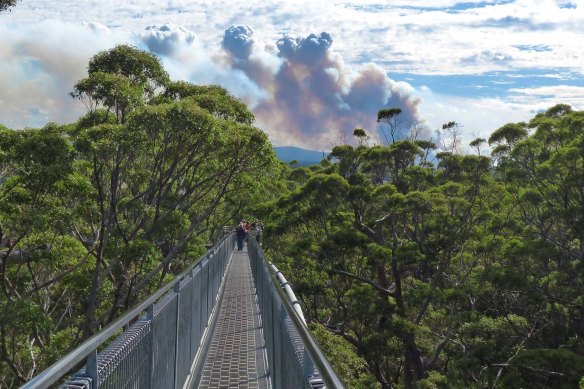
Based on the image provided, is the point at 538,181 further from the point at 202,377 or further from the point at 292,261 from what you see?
the point at 202,377

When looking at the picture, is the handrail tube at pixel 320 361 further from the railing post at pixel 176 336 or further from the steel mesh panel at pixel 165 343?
the railing post at pixel 176 336

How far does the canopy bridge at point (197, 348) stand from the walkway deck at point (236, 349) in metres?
0.01

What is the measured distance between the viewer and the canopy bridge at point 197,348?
2.64 meters

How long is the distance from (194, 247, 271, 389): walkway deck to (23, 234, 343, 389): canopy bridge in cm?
1

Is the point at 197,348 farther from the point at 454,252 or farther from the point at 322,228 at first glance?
the point at 454,252

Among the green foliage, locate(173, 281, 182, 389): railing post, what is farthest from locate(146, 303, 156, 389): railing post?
the green foliage

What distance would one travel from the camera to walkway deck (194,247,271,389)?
644 cm

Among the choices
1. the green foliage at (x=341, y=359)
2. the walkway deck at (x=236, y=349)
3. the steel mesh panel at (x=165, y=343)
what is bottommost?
the green foliage at (x=341, y=359)

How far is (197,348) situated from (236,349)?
0.75 metres

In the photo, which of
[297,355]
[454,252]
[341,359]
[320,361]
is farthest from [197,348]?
[454,252]

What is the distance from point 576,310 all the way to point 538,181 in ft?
18.8

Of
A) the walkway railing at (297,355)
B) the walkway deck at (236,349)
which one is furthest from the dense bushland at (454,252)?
the walkway railing at (297,355)

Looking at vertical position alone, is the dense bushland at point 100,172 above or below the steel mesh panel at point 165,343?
above

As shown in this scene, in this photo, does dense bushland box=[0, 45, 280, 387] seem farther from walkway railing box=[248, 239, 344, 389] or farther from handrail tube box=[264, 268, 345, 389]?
handrail tube box=[264, 268, 345, 389]
